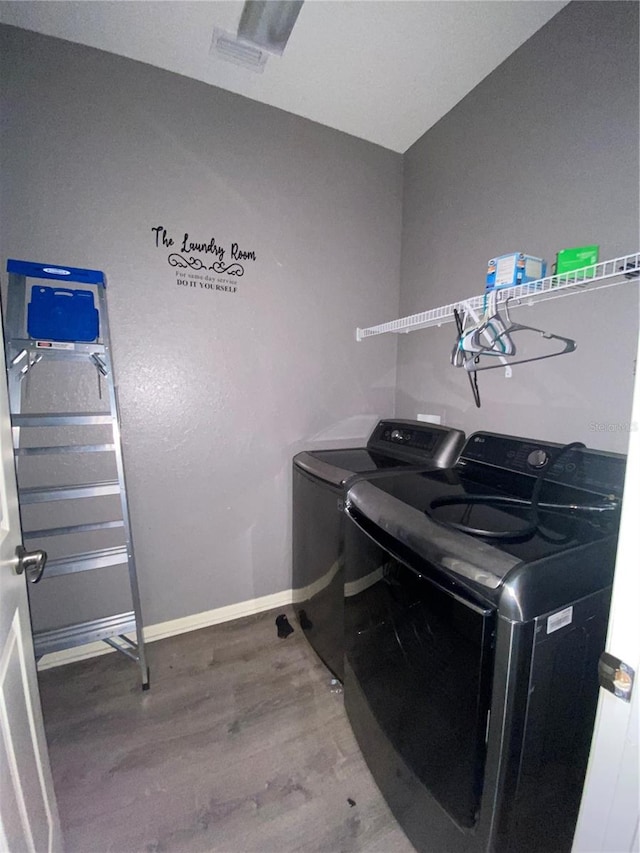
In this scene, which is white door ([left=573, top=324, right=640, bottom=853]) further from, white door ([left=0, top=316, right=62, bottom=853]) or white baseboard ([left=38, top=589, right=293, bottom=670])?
white baseboard ([left=38, top=589, right=293, bottom=670])

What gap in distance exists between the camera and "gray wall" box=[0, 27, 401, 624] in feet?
4.79

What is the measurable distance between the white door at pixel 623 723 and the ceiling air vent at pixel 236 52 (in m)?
1.95

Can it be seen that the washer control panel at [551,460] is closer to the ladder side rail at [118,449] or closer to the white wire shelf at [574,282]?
the white wire shelf at [574,282]

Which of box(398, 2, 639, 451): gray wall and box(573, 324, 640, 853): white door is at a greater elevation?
box(398, 2, 639, 451): gray wall

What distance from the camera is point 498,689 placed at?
0.70 m

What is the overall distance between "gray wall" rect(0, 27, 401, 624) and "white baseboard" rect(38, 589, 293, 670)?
2.1 inches

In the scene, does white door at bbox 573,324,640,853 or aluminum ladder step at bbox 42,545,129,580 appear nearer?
white door at bbox 573,324,640,853

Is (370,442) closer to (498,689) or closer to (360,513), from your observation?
(360,513)

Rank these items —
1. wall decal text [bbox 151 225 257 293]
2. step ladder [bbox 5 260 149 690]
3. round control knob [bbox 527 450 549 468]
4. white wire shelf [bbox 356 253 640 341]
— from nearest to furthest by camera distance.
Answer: white wire shelf [bbox 356 253 640 341], round control knob [bbox 527 450 549 468], step ladder [bbox 5 260 149 690], wall decal text [bbox 151 225 257 293]

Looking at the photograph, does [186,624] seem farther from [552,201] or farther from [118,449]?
[552,201]

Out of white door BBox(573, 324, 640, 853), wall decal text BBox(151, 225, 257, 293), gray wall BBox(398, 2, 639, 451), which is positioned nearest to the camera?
white door BBox(573, 324, 640, 853)

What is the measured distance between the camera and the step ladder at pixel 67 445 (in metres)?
1.36

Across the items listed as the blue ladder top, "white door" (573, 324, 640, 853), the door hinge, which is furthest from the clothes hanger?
the blue ladder top

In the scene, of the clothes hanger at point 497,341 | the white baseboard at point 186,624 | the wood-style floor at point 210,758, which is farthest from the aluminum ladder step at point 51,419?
the clothes hanger at point 497,341
